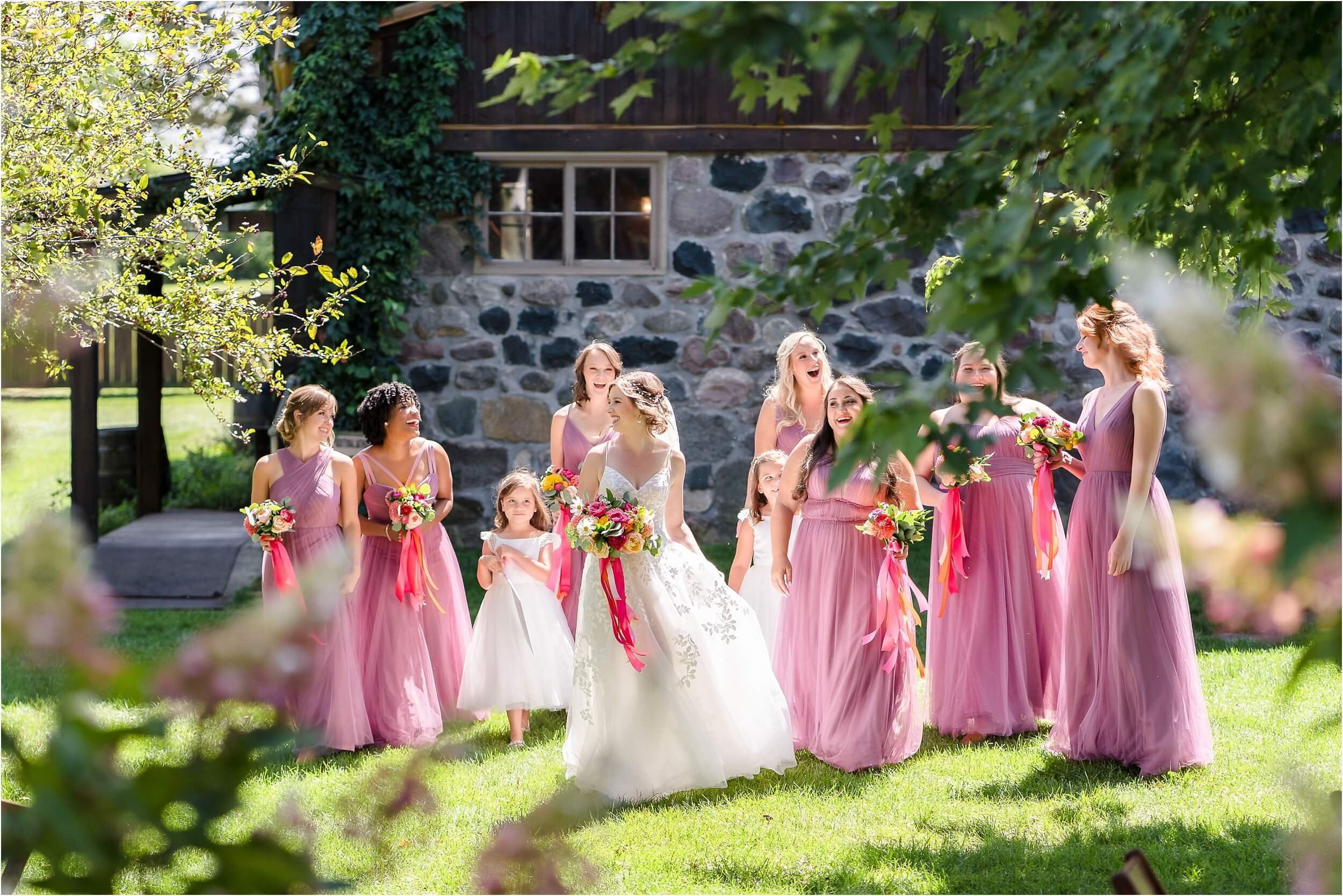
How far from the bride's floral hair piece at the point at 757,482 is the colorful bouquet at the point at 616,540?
119 cm

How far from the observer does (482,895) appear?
3.98ft

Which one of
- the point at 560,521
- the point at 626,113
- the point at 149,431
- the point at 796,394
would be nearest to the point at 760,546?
the point at 796,394

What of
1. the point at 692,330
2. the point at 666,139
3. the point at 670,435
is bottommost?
the point at 670,435

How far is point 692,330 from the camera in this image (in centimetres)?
1033

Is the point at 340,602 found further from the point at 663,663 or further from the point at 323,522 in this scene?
the point at 663,663

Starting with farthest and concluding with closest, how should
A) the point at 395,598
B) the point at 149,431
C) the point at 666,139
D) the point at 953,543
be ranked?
the point at 149,431 < the point at 666,139 < the point at 395,598 < the point at 953,543

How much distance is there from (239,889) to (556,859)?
0.30m

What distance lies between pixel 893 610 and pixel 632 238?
5702 mm

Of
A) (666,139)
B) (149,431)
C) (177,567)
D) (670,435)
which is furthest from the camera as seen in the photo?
(149,431)

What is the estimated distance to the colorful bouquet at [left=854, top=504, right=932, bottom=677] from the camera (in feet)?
18.0

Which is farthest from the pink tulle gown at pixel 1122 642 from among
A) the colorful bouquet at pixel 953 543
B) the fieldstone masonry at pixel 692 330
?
the fieldstone masonry at pixel 692 330

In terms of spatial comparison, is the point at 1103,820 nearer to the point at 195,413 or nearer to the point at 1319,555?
the point at 1319,555

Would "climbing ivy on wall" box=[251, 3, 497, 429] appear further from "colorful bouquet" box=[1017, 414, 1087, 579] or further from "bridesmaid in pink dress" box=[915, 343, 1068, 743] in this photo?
"colorful bouquet" box=[1017, 414, 1087, 579]

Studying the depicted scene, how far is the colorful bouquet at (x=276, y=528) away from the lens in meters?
5.64
